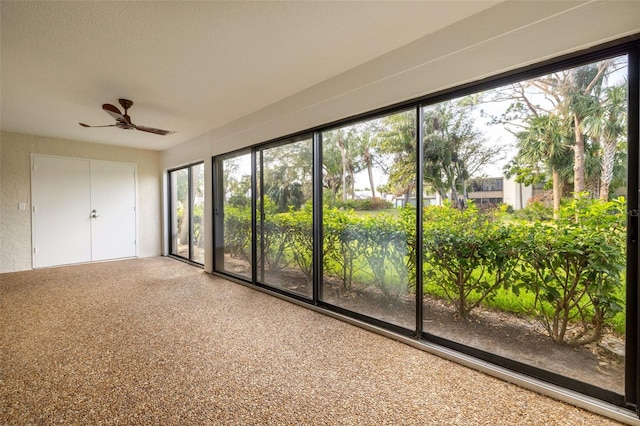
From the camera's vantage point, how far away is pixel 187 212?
19.6 feet

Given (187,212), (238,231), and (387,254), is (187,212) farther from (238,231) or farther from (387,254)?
(387,254)

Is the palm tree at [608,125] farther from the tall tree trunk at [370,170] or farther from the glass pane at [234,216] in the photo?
the glass pane at [234,216]

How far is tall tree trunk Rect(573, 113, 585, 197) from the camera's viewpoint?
5.75 ft

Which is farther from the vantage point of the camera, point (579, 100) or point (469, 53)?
point (469, 53)

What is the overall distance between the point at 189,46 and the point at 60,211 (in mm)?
5031

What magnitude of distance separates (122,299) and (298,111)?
10.5 ft

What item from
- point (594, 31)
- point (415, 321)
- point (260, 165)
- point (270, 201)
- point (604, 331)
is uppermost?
point (594, 31)

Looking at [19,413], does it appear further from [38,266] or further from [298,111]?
[38,266]

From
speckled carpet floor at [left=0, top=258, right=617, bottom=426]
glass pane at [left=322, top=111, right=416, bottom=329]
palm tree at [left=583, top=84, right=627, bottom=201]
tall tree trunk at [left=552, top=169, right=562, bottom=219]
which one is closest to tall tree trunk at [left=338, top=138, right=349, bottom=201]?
glass pane at [left=322, top=111, right=416, bottom=329]

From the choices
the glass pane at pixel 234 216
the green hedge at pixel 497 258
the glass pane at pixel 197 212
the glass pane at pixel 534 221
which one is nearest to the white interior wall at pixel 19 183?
the glass pane at pixel 197 212

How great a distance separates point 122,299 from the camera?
138 inches

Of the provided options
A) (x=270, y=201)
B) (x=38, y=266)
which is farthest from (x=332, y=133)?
(x=38, y=266)

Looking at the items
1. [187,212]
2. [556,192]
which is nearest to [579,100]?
[556,192]

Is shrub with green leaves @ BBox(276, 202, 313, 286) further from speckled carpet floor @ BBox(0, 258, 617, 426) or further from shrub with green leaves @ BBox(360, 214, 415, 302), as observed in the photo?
shrub with green leaves @ BBox(360, 214, 415, 302)
